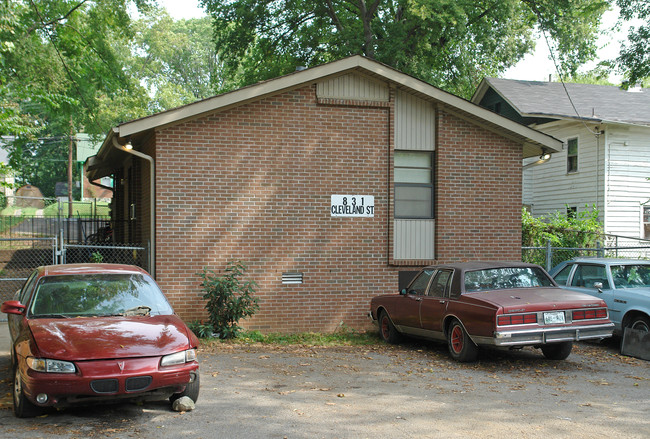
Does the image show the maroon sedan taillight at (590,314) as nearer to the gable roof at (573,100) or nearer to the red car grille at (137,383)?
the red car grille at (137,383)

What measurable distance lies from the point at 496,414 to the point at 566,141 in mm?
19992

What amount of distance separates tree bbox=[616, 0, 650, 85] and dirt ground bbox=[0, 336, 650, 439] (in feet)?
31.2

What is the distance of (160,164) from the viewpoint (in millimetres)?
12078

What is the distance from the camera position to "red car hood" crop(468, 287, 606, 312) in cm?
914

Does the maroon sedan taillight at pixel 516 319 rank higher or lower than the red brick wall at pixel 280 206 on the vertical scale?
lower

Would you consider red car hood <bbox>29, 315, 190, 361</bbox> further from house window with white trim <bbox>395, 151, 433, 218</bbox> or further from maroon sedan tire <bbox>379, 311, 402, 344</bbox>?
house window with white trim <bbox>395, 151, 433, 218</bbox>

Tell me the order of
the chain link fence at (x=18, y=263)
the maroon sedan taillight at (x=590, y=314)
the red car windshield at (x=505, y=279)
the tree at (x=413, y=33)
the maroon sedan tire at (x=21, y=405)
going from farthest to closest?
the tree at (x=413, y=33)
the chain link fence at (x=18, y=263)
the red car windshield at (x=505, y=279)
the maroon sedan taillight at (x=590, y=314)
the maroon sedan tire at (x=21, y=405)

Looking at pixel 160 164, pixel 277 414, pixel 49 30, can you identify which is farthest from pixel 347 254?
pixel 49 30

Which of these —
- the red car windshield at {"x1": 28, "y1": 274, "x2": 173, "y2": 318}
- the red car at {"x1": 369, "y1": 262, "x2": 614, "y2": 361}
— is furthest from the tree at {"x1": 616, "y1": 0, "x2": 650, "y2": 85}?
the red car windshield at {"x1": 28, "y1": 274, "x2": 173, "y2": 318}

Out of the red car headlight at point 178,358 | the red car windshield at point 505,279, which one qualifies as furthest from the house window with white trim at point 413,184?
the red car headlight at point 178,358

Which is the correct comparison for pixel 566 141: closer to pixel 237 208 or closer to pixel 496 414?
pixel 237 208

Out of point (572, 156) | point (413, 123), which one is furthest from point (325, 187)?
point (572, 156)

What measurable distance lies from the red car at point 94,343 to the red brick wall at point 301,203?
14.8 ft

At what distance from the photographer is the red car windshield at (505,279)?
33.1ft
